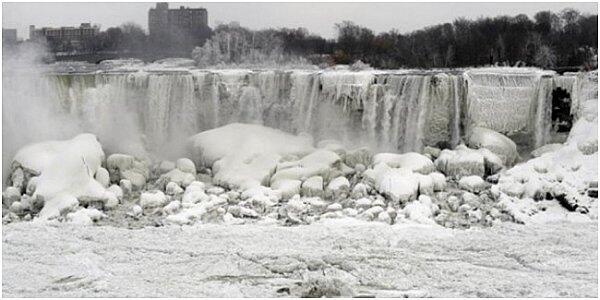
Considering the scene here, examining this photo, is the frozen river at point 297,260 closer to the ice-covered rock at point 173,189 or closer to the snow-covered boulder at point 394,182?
the snow-covered boulder at point 394,182

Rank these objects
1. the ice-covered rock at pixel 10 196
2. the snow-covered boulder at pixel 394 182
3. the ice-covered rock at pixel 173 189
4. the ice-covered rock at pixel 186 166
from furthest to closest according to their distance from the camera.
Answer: the ice-covered rock at pixel 186 166, the ice-covered rock at pixel 173 189, the ice-covered rock at pixel 10 196, the snow-covered boulder at pixel 394 182

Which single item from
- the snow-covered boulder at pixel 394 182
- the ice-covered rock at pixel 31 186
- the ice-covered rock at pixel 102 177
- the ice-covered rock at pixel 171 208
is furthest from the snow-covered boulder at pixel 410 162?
the ice-covered rock at pixel 31 186

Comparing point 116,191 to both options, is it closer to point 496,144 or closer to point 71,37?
point 496,144

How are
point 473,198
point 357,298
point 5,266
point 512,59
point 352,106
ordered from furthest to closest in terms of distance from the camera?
point 512,59 < point 352,106 < point 473,198 < point 5,266 < point 357,298

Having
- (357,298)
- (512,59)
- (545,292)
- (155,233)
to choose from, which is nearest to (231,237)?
(155,233)

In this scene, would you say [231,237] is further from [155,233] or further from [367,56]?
[367,56]

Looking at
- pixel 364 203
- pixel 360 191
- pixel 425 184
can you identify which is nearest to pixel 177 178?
pixel 360 191
